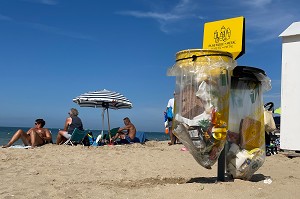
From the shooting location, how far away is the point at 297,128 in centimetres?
744

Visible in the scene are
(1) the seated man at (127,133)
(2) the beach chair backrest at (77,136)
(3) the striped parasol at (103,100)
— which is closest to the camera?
(2) the beach chair backrest at (77,136)

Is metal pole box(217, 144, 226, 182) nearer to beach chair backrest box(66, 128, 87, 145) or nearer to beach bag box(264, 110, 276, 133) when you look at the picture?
beach bag box(264, 110, 276, 133)

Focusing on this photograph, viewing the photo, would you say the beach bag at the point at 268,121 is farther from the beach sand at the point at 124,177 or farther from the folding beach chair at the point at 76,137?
the folding beach chair at the point at 76,137

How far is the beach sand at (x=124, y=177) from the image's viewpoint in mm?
3863

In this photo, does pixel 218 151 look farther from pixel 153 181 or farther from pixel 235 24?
pixel 235 24

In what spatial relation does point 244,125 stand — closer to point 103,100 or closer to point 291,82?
point 291,82

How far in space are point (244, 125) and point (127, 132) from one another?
7779 millimetres

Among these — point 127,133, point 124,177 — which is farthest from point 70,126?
point 124,177

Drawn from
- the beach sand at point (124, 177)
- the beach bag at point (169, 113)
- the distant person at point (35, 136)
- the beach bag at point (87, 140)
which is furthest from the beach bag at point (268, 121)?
the distant person at point (35, 136)

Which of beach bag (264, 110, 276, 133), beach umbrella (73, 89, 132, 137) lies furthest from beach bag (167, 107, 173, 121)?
beach bag (264, 110, 276, 133)

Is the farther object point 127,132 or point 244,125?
point 127,132

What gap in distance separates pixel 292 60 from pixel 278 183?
3933mm

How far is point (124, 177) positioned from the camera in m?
5.21

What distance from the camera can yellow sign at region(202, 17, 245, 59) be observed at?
14.0 feet
